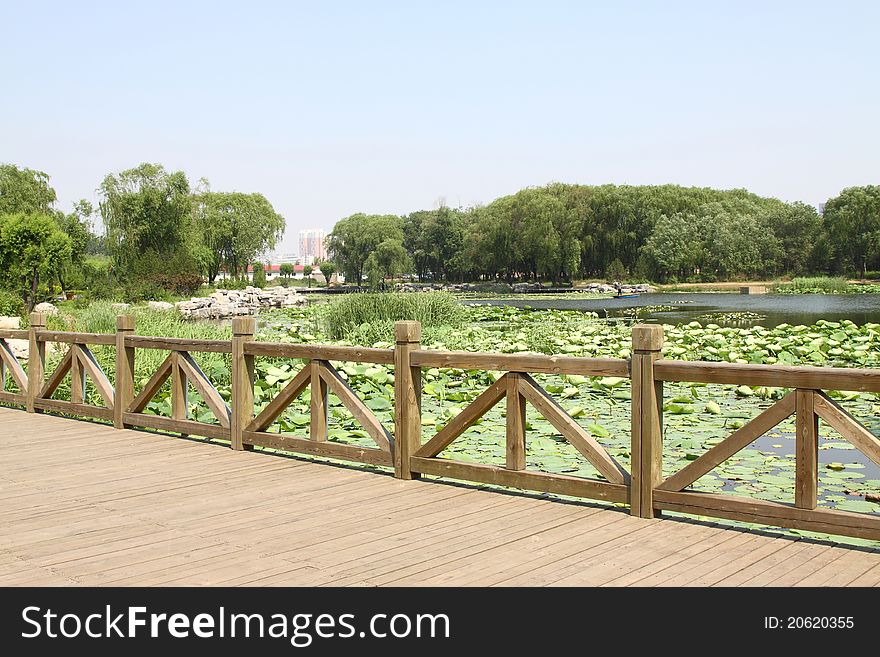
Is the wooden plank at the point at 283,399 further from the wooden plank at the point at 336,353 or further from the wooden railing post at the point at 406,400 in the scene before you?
the wooden railing post at the point at 406,400

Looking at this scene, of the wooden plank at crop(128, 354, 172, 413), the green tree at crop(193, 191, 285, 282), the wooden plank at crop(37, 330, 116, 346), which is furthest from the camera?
the green tree at crop(193, 191, 285, 282)

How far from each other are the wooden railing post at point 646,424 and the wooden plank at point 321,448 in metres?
1.95

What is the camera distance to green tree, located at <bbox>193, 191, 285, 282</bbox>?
2916 inches

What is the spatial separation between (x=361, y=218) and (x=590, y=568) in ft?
348

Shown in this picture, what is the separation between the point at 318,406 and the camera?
265 inches

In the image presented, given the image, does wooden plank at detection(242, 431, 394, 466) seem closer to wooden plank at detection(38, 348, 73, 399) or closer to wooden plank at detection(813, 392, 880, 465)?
wooden plank at detection(38, 348, 73, 399)

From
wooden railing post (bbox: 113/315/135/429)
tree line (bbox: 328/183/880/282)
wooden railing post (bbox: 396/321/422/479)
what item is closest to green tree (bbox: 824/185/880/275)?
tree line (bbox: 328/183/880/282)

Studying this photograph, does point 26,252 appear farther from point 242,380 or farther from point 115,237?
point 242,380

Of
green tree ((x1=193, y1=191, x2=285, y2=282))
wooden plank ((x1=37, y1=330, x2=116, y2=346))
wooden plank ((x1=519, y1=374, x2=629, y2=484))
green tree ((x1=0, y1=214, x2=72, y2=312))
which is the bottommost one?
wooden plank ((x1=519, y1=374, x2=629, y2=484))

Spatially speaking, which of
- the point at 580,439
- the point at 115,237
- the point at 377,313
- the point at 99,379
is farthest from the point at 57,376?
the point at 115,237

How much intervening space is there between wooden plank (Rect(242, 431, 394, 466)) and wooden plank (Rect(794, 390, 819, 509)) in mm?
2888

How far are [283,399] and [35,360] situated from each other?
4617mm

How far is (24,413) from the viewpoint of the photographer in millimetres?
10062
